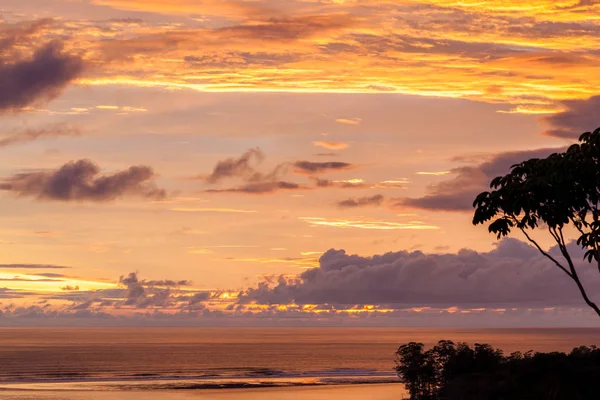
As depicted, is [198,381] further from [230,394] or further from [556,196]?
[556,196]

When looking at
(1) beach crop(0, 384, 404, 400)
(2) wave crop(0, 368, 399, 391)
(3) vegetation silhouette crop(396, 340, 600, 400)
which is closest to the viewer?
(3) vegetation silhouette crop(396, 340, 600, 400)

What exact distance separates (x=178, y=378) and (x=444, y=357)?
223ft

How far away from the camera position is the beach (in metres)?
105

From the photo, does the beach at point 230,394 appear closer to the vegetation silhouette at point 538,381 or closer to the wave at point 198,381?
the wave at point 198,381

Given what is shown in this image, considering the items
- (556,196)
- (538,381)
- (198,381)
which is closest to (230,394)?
(198,381)

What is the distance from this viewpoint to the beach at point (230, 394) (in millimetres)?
104938

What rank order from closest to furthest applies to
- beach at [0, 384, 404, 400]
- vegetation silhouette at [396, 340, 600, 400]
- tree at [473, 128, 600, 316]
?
tree at [473, 128, 600, 316] < vegetation silhouette at [396, 340, 600, 400] < beach at [0, 384, 404, 400]

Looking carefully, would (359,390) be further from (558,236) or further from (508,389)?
(558,236)

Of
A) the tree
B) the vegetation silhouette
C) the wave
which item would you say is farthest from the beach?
the tree

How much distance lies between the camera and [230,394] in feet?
371

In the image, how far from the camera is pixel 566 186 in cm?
2927

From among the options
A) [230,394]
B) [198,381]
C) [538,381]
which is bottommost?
[198,381]

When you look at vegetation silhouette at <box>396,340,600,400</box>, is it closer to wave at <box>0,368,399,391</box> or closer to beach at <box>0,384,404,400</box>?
beach at <box>0,384,404,400</box>

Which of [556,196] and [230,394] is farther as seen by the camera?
[230,394]
